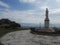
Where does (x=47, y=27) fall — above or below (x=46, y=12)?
below

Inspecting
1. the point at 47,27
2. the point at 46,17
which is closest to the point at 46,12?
the point at 46,17

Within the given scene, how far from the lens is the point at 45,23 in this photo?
52.1 metres

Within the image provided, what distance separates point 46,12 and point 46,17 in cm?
189

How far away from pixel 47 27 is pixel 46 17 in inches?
147

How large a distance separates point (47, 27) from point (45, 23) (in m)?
1.60

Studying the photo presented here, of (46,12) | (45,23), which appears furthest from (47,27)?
(46,12)

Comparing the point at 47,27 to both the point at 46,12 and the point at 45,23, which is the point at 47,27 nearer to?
the point at 45,23

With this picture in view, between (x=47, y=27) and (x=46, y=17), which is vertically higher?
(x=46, y=17)

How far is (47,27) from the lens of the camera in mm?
51625

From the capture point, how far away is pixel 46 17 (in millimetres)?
52844

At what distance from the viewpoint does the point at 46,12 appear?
175 feet

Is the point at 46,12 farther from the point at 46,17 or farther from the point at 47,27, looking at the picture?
the point at 47,27

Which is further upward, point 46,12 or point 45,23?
point 46,12

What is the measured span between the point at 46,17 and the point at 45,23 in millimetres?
2320
